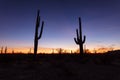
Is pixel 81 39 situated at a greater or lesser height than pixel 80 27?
lesser

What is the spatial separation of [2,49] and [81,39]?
21460 mm
